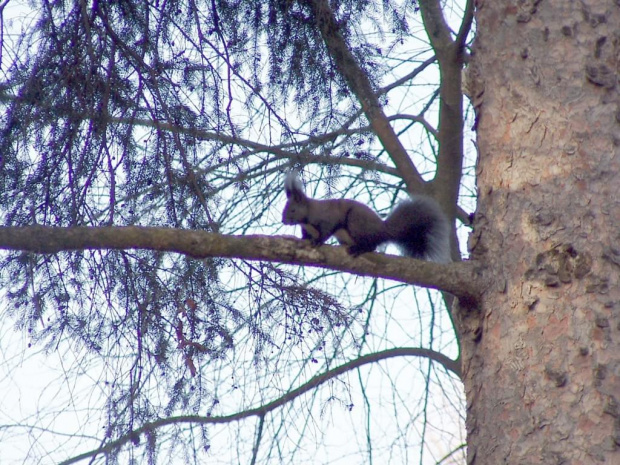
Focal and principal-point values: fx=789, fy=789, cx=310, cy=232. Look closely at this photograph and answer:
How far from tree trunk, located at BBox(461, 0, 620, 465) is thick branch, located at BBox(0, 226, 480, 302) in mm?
130

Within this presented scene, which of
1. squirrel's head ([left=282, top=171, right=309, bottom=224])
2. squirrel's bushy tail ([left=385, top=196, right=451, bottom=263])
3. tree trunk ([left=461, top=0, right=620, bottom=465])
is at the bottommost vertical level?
tree trunk ([left=461, top=0, right=620, bottom=465])

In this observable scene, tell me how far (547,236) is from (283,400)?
146 centimetres

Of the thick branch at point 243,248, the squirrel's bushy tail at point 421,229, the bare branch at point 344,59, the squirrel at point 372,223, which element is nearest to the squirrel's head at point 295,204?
the squirrel at point 372,223

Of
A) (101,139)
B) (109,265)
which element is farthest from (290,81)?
(109,265)

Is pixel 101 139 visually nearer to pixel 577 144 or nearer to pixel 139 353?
pixel 139 353

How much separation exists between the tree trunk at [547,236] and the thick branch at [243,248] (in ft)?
0.43

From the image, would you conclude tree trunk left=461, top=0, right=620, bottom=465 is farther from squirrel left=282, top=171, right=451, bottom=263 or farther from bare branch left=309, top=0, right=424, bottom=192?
squirrel left=282, top=171, right=451, bottom=263

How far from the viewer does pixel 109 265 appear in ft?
8.29

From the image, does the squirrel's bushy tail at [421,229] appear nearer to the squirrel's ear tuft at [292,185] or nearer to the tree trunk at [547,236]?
the squirrel's ear tuft at [292,185]

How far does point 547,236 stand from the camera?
6.73 ft

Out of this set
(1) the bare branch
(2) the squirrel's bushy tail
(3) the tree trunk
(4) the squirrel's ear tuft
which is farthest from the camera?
(4) the squirrel's ear tuft

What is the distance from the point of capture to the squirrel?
2.95 meters

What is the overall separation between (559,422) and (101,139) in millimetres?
1564

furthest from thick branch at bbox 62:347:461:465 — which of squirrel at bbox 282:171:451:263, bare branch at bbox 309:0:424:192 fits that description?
bare branch at bbox 309:0:424:192
